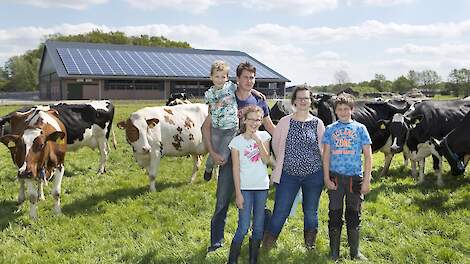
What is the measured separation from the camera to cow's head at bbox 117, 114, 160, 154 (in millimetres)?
8094

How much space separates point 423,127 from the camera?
9.31m

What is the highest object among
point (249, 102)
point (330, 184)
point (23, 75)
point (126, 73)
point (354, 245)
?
point (23, 75)

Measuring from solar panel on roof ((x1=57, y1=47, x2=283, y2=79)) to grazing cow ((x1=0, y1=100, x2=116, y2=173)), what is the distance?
1171 inches

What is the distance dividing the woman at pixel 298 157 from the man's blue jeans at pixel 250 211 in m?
0.26

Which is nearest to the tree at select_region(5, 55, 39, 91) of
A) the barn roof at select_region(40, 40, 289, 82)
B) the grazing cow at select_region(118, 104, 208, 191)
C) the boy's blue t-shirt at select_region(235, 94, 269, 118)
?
the barn roof at select_region(40, 40, 289, 82)

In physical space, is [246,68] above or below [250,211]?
above

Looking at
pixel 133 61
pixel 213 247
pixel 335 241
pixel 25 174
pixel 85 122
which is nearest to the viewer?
pixel 335 241

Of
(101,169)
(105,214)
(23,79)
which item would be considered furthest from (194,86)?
(23,79)

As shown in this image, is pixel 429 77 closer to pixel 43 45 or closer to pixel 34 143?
pixel 43 45

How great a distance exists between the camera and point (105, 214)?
680 centimetres

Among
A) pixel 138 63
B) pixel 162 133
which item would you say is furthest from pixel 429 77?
pixel 162 133

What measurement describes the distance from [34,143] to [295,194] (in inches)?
153

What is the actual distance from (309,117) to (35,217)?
4.40 metres

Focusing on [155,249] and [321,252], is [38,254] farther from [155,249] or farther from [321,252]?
[321,252]
